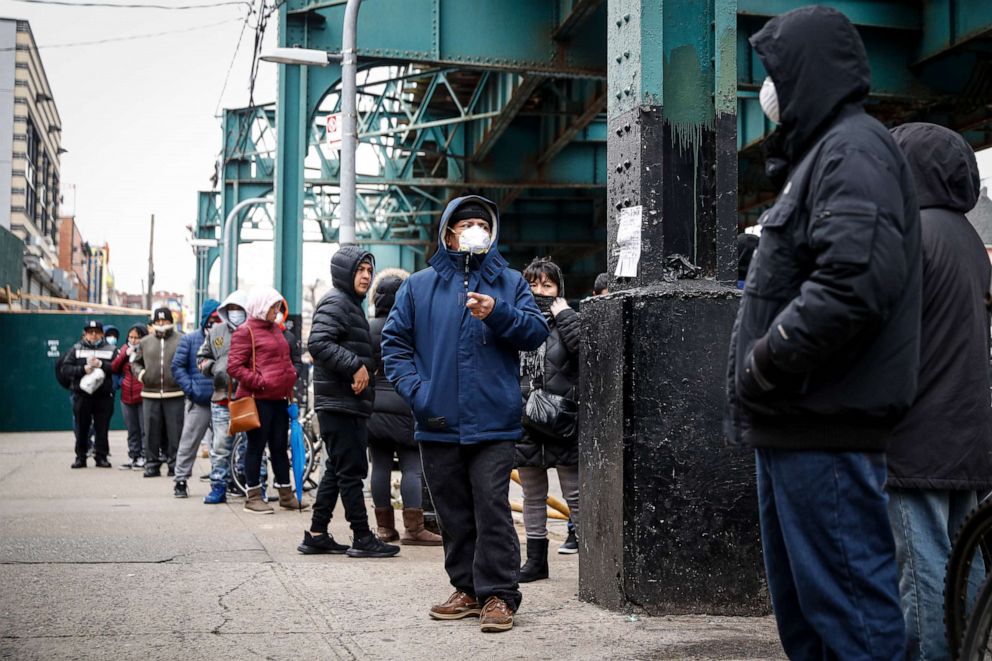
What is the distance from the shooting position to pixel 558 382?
23.4 feet

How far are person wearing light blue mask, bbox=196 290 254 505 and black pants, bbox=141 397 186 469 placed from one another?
10.1 feet

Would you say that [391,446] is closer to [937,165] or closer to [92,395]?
[937,165]

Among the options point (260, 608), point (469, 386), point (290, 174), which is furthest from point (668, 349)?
point (290, 174)

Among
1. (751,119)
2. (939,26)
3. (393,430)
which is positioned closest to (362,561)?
(393,430)

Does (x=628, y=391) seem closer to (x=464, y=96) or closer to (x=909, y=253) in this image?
(x=909, y=253)

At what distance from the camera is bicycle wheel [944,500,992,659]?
346cm

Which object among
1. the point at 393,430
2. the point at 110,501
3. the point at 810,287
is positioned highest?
the point at 810,287

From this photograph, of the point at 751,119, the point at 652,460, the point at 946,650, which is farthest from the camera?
the point at 751,119

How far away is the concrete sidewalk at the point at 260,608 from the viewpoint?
495 cm

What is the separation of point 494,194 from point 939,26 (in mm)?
12277

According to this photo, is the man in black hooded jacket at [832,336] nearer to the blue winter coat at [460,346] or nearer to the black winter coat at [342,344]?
the blue winter coat at [460,346]

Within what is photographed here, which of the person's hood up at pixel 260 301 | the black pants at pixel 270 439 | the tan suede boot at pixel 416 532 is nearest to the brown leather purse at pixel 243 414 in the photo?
the black pants at pixel 270 439

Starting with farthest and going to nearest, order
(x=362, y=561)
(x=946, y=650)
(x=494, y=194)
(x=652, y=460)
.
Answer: (x=494, y=194) → (x=362, y=561) → (x=652, y=460) → (x=946, y=650)

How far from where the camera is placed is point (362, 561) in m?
7.67
